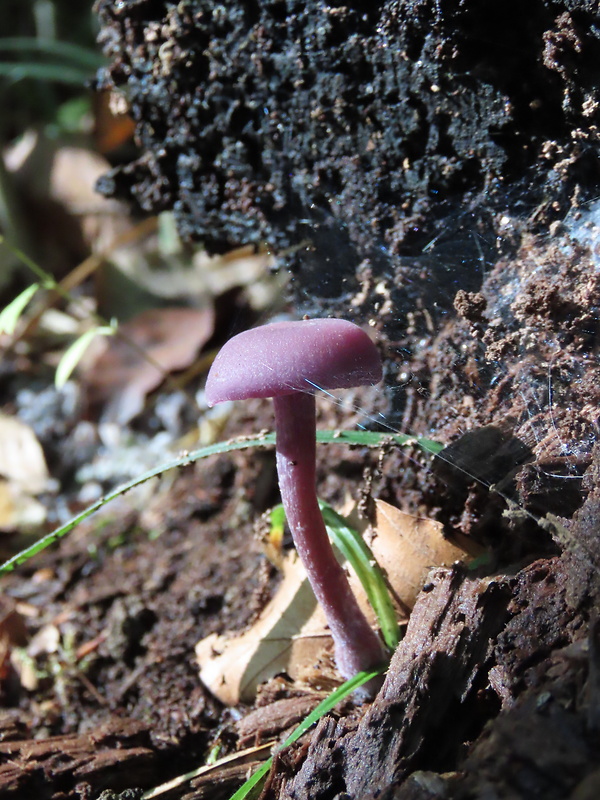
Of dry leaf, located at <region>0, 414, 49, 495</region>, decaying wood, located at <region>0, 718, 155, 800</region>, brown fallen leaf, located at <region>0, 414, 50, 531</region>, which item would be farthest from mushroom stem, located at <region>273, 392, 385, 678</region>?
dry leaf, located at <region>0, 414, 49, 495</region>

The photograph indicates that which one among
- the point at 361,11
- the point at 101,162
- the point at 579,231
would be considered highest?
the point at 361,11

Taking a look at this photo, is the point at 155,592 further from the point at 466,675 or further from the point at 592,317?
the point at 592,317

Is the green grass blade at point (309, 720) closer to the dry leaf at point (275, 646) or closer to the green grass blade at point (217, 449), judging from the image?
the dry leaf at point (275, 646)

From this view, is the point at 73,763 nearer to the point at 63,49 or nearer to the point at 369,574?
the point at 369,574

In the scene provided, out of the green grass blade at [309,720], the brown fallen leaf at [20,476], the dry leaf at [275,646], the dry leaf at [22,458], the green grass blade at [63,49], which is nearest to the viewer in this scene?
the green grass blade at [309,720]

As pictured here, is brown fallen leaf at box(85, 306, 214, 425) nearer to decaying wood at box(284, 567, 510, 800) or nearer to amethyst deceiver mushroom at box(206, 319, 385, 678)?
amethyst deceiver mushroom at box(206, 319, 385, 678)

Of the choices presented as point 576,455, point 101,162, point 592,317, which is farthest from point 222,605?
point 101,162

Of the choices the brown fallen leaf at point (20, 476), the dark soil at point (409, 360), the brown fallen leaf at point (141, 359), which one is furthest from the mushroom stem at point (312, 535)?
the brown fallen leaf at point (20, 476)
